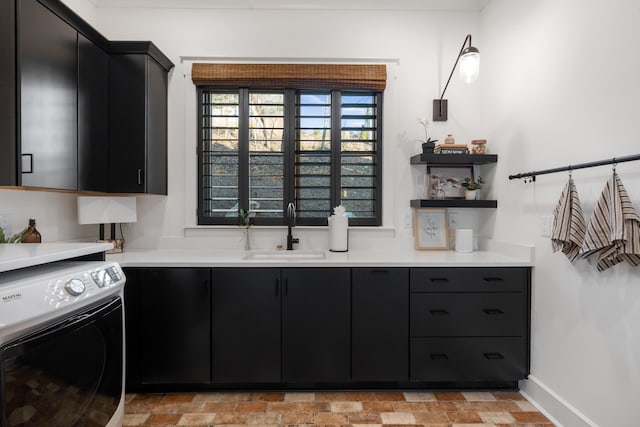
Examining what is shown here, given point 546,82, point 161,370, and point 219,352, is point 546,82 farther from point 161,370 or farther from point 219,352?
point 161,370

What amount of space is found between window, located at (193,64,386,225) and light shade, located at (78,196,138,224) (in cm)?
Answer: 50

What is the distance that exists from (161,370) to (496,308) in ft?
7.01

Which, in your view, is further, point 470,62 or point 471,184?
point 471,184

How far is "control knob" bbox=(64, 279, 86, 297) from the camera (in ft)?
4.31

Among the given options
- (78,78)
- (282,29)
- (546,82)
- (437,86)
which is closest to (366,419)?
(546,82)

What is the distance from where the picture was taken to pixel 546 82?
2.08m

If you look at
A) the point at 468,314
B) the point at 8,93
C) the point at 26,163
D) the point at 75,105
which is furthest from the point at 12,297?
the point at 468,314

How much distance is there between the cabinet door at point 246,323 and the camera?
2.18 meters

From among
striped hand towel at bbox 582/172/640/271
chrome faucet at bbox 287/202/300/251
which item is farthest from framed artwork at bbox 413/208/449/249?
striped hand towel at bbox 582/172/640/271

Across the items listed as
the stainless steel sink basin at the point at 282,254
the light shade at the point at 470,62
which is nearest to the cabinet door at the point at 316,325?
the stainless steel sink basin at the point at 282,254

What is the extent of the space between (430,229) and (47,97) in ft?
8.53

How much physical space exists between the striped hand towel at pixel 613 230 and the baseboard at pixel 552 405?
32.4 inches

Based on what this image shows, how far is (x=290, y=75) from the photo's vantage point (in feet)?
8.87

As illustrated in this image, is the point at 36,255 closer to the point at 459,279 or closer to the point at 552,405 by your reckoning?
the point at 459,279
